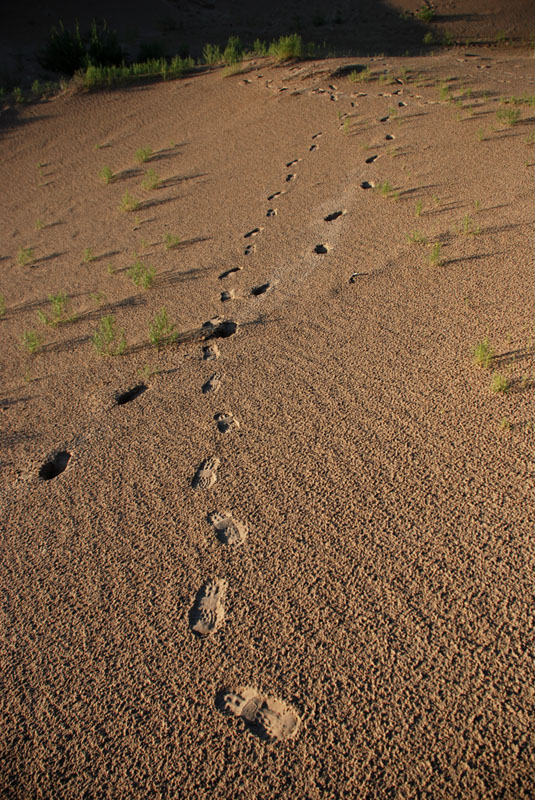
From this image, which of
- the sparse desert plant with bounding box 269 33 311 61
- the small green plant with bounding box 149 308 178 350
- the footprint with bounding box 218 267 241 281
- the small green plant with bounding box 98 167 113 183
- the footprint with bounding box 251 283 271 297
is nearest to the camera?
the small green plant with bounding box 149 308 178 350

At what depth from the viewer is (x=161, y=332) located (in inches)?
115

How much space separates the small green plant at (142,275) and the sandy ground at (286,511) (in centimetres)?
9

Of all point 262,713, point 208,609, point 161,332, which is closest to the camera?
point 262,713

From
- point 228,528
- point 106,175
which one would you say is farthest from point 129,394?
point 106,175

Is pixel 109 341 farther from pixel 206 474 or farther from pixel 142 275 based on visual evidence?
pixel 206 474

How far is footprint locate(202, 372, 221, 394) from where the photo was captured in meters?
2.53

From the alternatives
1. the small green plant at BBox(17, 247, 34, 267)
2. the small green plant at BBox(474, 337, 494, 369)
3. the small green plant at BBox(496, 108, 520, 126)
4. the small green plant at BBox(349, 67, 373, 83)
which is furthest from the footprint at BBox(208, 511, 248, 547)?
the small green plant at BBox(349, 67, 373, 83)

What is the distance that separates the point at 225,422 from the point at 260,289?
1.20 meters

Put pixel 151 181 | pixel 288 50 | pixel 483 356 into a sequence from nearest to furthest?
pixel 483 356
pixel 151 181
pixel 288 50

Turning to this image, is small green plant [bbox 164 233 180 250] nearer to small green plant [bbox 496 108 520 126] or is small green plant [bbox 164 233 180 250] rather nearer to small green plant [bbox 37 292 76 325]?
small green plant [bbox 37 292 76 325]

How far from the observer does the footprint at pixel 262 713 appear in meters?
1.32

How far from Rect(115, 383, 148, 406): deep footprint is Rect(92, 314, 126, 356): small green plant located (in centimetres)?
35

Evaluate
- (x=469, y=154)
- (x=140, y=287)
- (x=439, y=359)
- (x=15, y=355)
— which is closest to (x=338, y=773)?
(x=439, y=359)

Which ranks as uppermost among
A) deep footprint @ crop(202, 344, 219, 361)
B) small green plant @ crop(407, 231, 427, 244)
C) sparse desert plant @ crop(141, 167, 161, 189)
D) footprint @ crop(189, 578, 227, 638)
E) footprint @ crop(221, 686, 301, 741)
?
sparse desert plant @ crop(141, 167, 161, 189)
